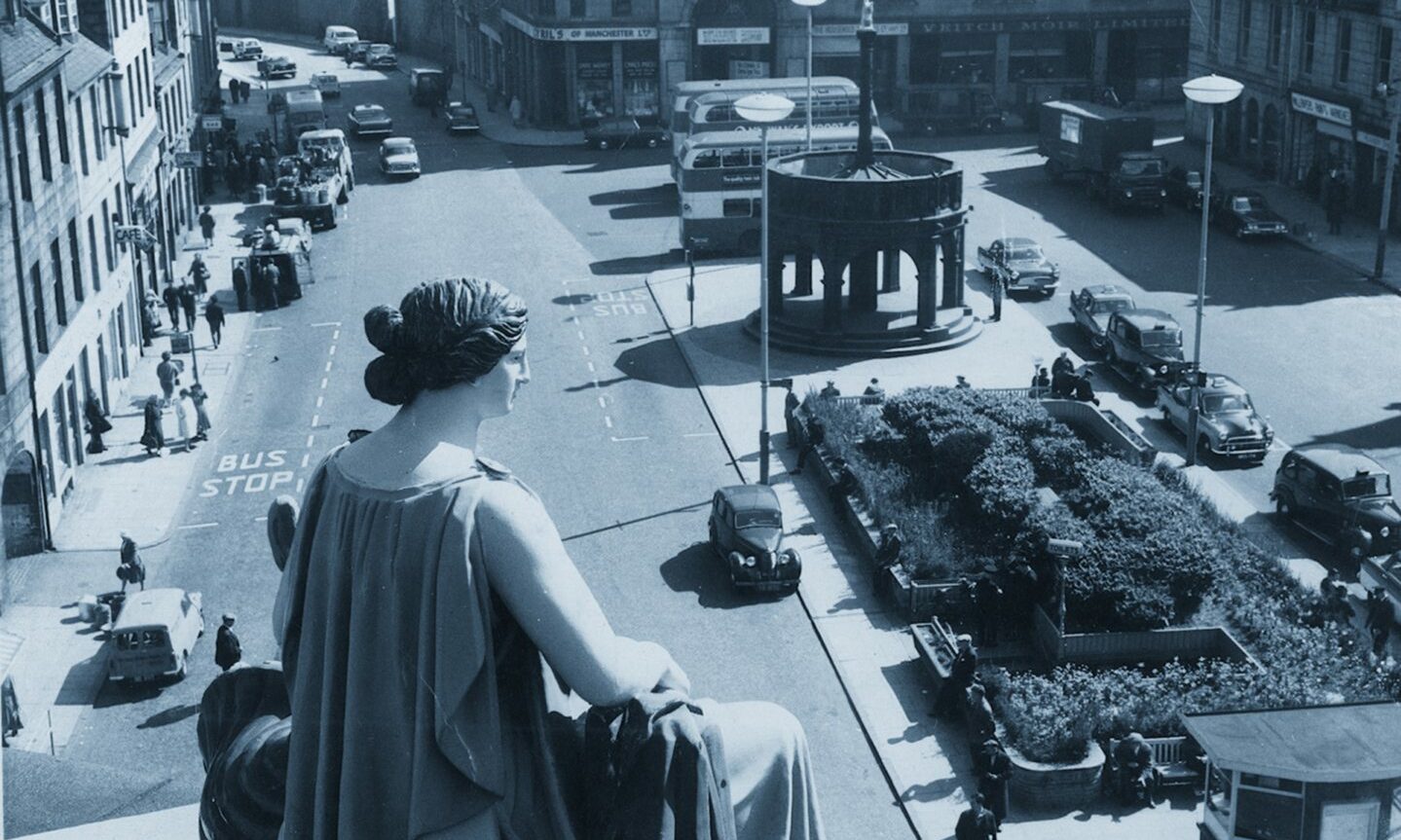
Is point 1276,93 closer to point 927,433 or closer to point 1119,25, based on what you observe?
point 1119,25

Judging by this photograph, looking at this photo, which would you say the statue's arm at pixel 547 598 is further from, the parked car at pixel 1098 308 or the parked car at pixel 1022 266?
the parked car at pixel 1022 266

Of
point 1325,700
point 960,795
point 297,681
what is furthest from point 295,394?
point 297,681

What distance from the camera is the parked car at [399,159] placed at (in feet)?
280

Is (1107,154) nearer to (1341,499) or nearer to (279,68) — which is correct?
(1341,499)

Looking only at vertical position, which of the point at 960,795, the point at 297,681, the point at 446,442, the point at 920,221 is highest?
the point at 446,442

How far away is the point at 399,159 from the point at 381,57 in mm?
55136

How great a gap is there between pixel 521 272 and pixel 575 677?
6091 centimetres

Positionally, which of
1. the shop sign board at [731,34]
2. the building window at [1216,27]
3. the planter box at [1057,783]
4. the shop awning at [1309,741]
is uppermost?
the building window at [1216,27]

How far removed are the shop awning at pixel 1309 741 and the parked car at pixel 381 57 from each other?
121 metres

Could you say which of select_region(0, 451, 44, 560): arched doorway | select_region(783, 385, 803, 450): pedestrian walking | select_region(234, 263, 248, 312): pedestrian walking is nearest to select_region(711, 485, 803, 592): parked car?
select_region(783, 385, 803, 450): pedestrian walking

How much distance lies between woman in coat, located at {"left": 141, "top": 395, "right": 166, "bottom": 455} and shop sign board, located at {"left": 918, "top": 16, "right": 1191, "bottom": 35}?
65386 millimetres

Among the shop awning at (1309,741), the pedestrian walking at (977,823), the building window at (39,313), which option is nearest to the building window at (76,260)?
the building window at (39,313)

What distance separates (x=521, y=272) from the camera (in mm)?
66688

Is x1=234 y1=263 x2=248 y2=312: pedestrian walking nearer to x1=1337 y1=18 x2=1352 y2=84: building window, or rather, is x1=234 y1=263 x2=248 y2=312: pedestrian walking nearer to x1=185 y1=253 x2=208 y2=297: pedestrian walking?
x1=185 y1=253 x2=208 y2=297: pedestrian walking
